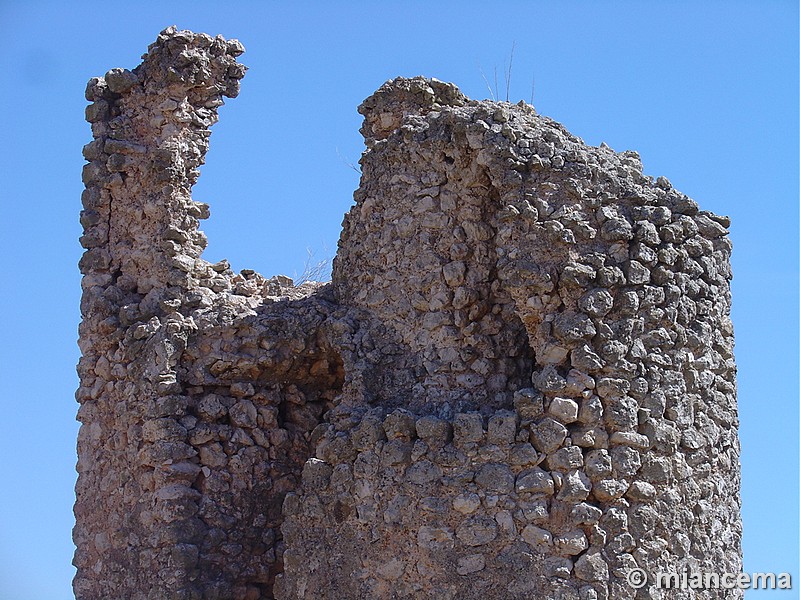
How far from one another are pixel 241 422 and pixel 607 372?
272 cm

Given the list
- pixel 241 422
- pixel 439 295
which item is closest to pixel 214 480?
pixel 241 422

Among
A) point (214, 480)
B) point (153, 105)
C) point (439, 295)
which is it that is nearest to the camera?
point (439, 295)

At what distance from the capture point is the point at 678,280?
28.9 ft

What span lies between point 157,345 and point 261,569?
168 centimetres

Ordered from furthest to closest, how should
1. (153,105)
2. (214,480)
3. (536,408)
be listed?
(153,105)
(214,480)
(536,408)

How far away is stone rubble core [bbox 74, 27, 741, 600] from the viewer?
834cm

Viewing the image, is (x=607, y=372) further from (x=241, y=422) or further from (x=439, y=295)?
(x=241, y=422)

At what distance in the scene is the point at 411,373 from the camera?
29.8 feet

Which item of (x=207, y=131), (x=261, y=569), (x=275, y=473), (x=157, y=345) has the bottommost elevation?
(x=261, y=569)

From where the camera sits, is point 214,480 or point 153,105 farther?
point 153,105

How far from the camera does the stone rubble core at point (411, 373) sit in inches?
328

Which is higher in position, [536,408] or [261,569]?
[536,408]

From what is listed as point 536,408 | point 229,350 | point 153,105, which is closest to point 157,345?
point 229,350

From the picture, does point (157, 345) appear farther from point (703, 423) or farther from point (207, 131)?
point (703, 423)
